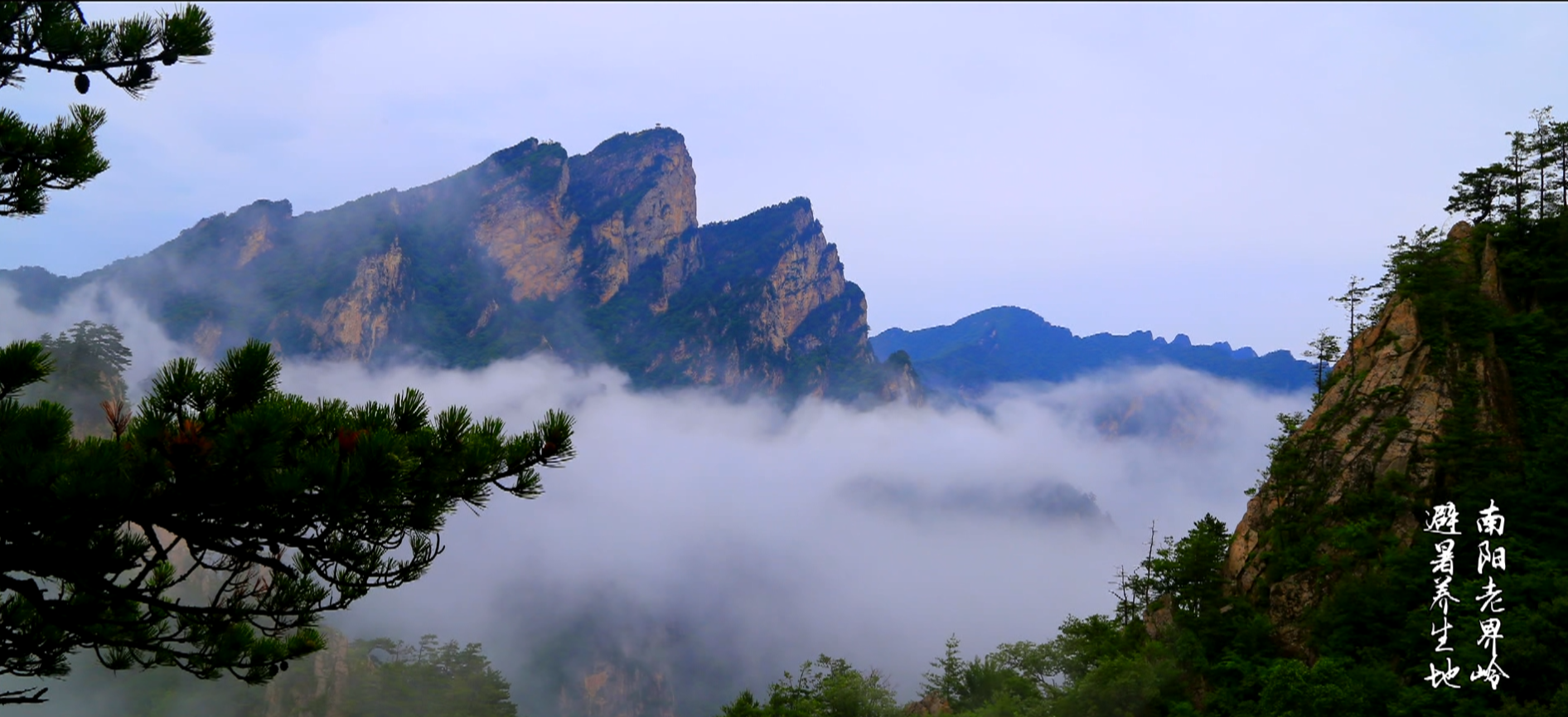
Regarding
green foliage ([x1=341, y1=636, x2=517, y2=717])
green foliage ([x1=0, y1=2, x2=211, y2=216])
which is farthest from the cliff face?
green foliage ([x1=341, y1=636, x2=517, y2=717])

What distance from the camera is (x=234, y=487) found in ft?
15.8

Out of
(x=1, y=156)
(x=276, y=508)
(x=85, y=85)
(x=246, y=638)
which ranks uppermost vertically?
(x=85, y=85)

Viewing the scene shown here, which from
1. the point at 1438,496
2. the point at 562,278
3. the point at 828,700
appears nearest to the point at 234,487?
the point at 1438,496

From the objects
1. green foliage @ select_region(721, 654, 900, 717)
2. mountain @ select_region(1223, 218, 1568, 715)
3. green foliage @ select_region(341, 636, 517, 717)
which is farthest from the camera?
green foliage @ select_region(341, 636, 517, 717)

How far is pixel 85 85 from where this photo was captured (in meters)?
5.91

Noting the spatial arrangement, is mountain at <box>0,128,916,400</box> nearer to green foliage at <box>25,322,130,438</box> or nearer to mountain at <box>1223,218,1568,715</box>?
green foliage at <box>25,322,130,438</box>

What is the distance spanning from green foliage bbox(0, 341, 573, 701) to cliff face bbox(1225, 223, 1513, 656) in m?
29.3

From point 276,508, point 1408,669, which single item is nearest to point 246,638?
point 276,508

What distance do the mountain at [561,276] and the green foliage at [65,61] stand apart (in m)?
128

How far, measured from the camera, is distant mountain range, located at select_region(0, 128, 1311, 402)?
126 metres

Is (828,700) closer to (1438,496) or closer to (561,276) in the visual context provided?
(1438,496)

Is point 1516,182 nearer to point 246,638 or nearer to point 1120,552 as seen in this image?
point 246,638

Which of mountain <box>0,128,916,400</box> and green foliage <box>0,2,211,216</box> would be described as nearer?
green foliage <box>0,2,211,216</box>

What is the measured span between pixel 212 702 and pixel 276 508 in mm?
52477
